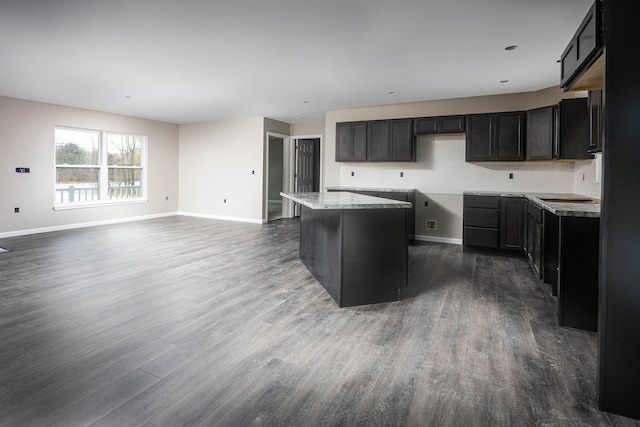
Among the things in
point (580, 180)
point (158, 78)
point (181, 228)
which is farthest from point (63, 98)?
point (580, 180)

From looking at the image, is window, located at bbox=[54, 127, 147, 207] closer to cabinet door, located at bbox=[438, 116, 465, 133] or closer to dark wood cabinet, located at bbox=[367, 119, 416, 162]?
dark wood cabinet, located at bbox=[367, 119, 416, 162]

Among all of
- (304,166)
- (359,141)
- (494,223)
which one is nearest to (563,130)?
(494,223)

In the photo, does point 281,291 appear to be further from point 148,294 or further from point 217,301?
point 148,294

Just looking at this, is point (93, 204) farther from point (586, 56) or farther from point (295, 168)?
point (586, 56)

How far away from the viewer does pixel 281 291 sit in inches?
133

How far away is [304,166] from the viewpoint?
29.4 ft

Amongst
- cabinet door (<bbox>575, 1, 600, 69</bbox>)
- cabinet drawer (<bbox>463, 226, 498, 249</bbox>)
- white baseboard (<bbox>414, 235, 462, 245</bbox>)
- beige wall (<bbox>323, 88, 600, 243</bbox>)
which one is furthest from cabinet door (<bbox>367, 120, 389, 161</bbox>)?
cabinet door (<bbox>575, 1, 600, 69</bbox>)

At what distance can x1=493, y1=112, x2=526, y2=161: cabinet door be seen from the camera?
5211 millimetres

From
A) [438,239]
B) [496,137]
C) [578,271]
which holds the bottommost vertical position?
[438,239]

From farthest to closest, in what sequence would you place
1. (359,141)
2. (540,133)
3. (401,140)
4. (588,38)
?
(359,141)
(401,140)
(540,133)
(588,38)

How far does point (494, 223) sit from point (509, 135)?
1.42 metres

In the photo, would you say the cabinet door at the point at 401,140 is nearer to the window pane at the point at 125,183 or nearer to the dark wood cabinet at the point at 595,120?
the dark wood cabinet at the point at 595,120

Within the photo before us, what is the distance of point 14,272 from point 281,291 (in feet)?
10.2

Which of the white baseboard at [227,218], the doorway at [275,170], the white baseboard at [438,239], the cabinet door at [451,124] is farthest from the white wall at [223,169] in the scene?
the cabinet door at [451,124]
